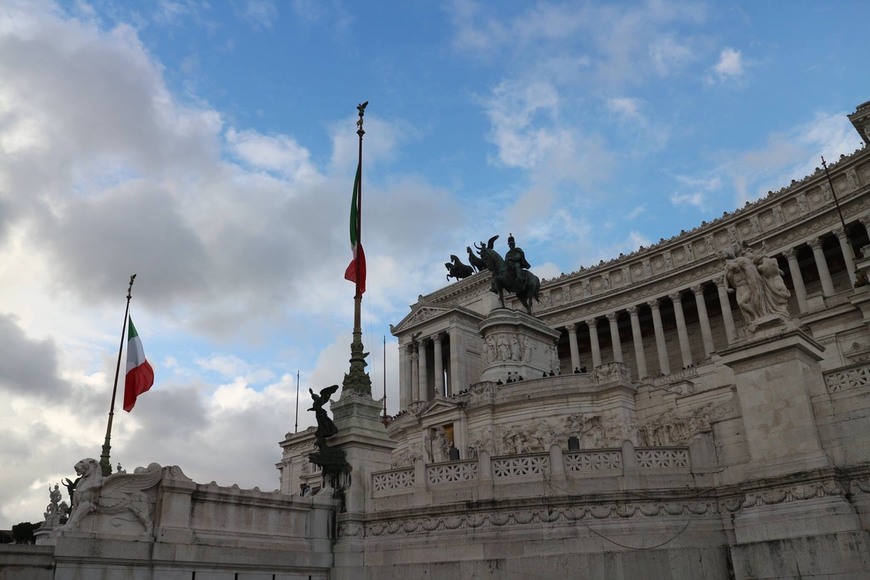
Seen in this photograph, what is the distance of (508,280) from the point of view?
47.3 meters

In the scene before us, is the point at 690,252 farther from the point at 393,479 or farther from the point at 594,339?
the point at 393,479

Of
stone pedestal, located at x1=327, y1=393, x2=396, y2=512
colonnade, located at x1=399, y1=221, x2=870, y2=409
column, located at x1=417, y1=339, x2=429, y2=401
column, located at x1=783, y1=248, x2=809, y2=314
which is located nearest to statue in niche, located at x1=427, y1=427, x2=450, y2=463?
stone pedestal, located at x1=327, y1=393, x2=396, y2=512

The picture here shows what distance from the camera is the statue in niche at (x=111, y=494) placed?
51.1 ft

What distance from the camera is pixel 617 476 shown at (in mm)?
17109

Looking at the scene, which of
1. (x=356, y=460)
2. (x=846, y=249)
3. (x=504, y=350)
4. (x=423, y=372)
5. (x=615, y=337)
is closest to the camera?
(x=356, y=460)

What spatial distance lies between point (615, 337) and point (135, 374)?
52624 mm

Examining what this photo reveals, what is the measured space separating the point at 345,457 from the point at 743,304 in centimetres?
1181

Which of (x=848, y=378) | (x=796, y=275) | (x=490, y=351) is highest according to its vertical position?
(x=796, y=275)

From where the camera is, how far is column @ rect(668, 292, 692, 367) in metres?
65.4

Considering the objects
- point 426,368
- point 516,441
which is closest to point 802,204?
point 426,368

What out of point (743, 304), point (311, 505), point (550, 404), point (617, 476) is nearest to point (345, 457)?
point (311, 505)

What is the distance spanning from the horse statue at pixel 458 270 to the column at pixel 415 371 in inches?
403

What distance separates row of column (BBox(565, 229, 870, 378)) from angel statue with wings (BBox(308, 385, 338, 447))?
4288 cm

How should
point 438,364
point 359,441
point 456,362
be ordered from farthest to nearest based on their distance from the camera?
point 438,364 < point 456,362 < point 359,441
